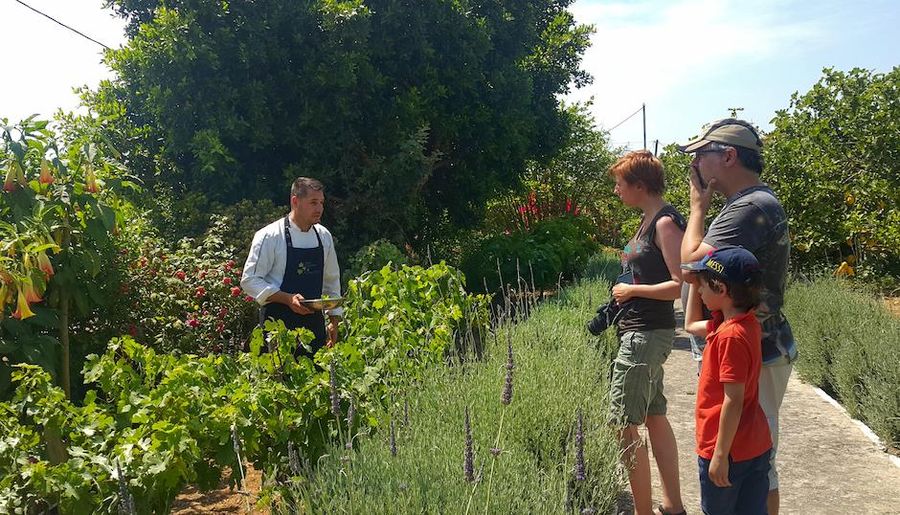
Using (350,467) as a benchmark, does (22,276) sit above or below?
above

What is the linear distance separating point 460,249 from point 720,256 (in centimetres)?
981

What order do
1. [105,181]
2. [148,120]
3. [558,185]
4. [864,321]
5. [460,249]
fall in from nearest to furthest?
1. [105,181]
2. [864,321]
3. [148,120]
4. [460,249]
5. [558,185]

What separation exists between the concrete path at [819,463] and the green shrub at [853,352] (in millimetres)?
182

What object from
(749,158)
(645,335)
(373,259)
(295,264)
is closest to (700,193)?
(749,158)

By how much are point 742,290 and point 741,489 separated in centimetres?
76

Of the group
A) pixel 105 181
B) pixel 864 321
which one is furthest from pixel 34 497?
pixel 864 321

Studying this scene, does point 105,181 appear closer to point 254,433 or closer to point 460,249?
point 254,433

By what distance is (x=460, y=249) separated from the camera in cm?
1216

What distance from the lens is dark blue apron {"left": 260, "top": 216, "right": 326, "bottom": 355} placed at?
4164 millimetres

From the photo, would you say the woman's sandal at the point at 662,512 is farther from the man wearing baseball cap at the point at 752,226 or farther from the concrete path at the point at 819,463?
the man wearing baseball cap at the point at 752,226

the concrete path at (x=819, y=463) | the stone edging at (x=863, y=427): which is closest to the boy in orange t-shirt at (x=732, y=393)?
the concrete path at (x=819, y=463)

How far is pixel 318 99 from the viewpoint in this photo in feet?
26.9

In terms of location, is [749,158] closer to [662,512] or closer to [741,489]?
[741,489]

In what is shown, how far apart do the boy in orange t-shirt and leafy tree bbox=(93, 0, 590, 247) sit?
5.98m
